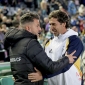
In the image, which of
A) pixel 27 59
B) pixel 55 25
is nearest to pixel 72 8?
pixel 55 25

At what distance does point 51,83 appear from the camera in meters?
3.43

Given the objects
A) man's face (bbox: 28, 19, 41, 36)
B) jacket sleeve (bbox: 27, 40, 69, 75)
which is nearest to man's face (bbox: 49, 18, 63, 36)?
man's face (bbox: 28, 19, 41, 36)

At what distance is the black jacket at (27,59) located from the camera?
9.27ft

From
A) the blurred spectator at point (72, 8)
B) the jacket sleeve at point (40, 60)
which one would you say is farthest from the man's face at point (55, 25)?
the blurred spectator at point (72, 8)

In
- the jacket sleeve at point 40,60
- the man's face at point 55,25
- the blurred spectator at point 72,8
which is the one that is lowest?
the blurred spectator at point 72,8

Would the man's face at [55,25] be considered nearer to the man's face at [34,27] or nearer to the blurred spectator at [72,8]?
the man's face at [34,27]

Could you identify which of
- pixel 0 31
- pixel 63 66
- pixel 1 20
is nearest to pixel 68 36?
pixel 63 66

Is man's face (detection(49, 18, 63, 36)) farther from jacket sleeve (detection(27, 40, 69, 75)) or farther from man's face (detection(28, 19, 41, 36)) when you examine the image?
jacket sleeve (detection(27, 40, 69, 75))

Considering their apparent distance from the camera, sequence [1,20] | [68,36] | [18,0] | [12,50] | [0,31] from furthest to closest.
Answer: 1. [18,0]
2. [1,20]
3. [0,31]
4. [68,36]
5. [12,50]

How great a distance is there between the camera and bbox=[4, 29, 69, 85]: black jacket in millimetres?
2824

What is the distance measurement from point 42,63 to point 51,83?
26.8 inches

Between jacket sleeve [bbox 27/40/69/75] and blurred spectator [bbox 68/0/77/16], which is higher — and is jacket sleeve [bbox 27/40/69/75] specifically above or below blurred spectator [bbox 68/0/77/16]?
above

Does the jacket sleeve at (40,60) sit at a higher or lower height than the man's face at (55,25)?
lower

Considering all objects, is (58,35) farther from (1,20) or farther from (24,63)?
(1,20)
